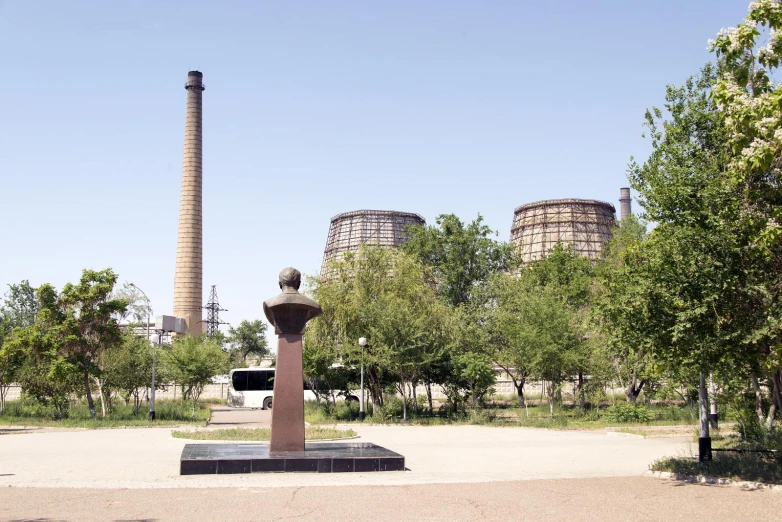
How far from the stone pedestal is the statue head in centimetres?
109

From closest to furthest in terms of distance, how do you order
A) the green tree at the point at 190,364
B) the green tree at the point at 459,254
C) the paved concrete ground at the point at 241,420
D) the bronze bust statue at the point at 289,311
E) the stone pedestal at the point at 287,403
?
the stone pedestal at the point at 287,403, the bronze bust statue at the point at 289,311, the paved concrete ground at the point at 241,420, the green tree at the point at 190,364, the green tree at the point at 459,254

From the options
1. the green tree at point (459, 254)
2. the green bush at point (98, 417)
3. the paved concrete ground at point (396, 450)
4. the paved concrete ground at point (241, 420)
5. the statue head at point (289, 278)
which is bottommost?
the paved concrete ground at point (241, 420)

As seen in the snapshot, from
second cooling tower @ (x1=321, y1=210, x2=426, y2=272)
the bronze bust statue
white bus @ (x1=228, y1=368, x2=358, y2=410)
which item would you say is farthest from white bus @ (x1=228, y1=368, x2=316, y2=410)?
second cooling tower @ (x1=321, y1=210, x2=426, y2=272)

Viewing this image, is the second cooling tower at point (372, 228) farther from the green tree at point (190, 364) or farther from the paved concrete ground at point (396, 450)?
the paved concrete ground at point (396, 450)

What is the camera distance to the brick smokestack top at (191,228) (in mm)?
65938

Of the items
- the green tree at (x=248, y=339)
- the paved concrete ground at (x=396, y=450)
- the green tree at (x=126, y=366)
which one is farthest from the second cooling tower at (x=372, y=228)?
the paved concrete ground at (x=396, y=450)

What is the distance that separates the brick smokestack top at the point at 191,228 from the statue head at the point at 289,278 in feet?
172

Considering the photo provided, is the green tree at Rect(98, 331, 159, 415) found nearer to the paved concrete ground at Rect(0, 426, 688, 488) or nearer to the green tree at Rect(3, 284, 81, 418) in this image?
the green tree at Rect(3, 284, 81, 418)

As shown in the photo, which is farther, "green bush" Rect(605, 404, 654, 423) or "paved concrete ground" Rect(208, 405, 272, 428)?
"paved concrete ground" Rect(208, 405, 272, 428)

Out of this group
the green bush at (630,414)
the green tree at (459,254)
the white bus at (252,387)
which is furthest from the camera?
the green tree at (459,254)

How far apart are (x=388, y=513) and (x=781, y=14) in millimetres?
8378

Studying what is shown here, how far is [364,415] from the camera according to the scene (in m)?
31.8

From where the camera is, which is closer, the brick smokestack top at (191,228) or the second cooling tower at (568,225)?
the brick smokestack top at (191,228)

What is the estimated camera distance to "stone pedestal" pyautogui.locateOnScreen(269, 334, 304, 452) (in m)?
14.7
